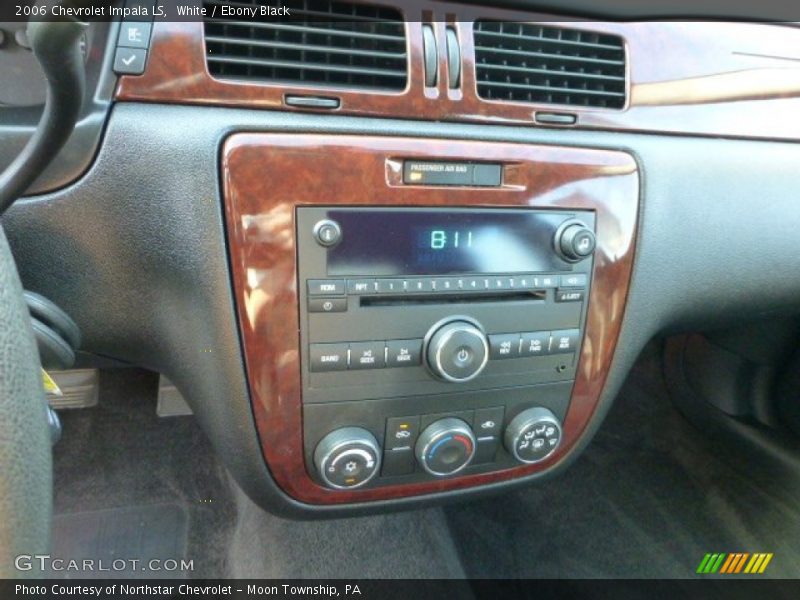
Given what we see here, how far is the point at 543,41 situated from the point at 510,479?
2.05 ft

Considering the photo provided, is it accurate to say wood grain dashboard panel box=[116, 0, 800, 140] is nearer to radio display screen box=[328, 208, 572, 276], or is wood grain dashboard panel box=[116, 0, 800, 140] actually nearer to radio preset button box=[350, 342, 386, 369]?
radio display screen box=[328, 208, 572, 276]

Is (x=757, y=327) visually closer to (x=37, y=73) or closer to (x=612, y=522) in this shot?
(x=612, y=522)

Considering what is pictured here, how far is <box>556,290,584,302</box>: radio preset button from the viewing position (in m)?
0.88

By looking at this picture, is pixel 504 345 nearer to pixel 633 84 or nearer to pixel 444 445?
pixel 444 445

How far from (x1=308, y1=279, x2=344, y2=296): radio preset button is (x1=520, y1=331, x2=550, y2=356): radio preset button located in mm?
262

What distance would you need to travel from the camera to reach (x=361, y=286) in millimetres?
784

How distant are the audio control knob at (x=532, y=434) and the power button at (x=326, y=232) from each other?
0.37 m

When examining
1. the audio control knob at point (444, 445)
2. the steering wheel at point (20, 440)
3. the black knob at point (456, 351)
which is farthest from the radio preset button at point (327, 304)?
the steering wheel at point (20, 440)

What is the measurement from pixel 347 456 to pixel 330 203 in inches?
12.6

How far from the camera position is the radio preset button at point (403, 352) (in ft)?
2.66

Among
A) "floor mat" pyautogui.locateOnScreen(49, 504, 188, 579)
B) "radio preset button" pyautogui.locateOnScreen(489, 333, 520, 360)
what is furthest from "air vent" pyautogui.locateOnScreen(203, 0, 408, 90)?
"floor mat" pyautogui.locateOnScreen(49, 504, 188, 579)

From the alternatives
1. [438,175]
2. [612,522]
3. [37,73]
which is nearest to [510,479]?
[438,175]

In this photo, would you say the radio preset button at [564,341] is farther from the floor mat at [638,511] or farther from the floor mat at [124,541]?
the floor mat at [124,541]

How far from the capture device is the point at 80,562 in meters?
1.38
